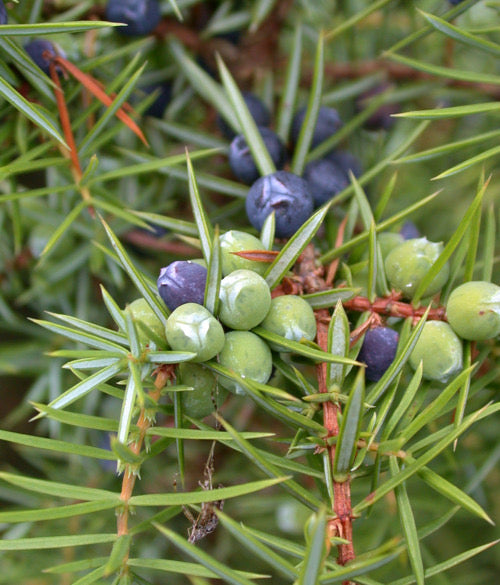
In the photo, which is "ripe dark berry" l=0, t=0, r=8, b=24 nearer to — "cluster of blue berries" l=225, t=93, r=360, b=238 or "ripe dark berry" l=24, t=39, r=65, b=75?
"ripe dark berry" l=24, t=39, r=65, b=75

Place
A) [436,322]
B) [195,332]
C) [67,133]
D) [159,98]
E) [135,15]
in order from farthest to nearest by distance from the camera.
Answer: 1. [159,98]
2. [135,15]
3. [67,133]
4. [436,322]
5. [195,332]

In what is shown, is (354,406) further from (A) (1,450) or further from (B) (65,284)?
(A) (1,450)

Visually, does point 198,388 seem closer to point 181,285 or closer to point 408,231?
point 181,285

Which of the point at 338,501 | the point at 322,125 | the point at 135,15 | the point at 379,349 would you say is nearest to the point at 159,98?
the point at 135,15

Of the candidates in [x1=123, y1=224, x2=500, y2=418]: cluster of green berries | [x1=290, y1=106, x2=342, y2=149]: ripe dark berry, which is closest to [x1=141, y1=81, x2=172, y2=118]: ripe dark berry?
[x1=290, y1=106, x2=342, y2=149]: ripe dark berry

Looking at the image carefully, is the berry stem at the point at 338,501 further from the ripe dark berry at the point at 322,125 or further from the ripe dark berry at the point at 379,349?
the ripe dark berry at the point at 322,125
